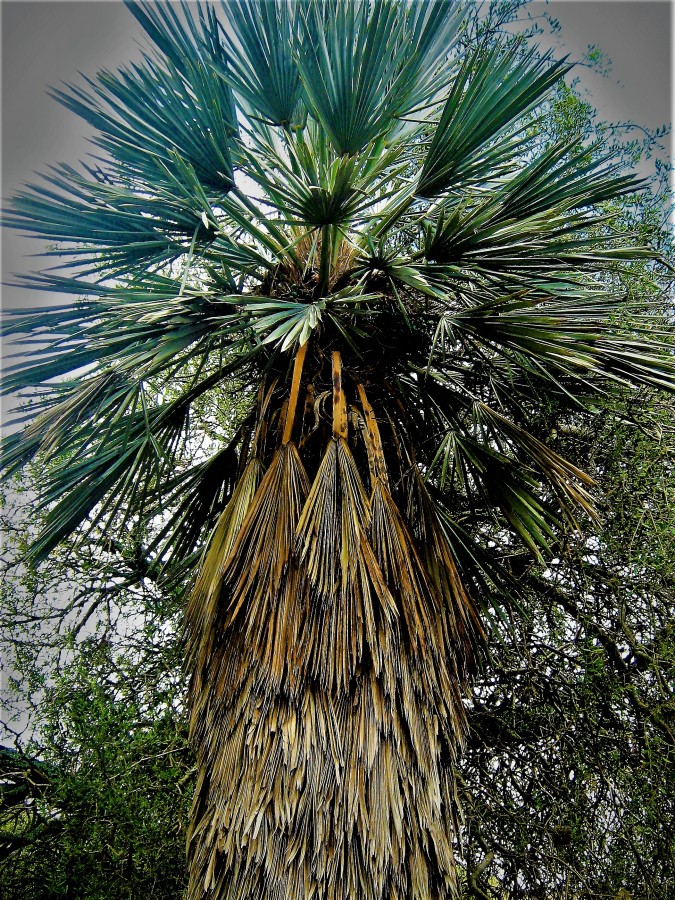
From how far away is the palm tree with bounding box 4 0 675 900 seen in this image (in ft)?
7.23

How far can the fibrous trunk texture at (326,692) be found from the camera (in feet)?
6.98

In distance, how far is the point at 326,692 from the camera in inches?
87.8

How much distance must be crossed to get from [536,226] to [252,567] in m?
1.62

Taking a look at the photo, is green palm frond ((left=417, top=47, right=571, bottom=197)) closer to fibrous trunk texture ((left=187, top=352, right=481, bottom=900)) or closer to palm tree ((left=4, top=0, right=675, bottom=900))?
palm tree ((left=4, top=0, right=675, bottom=900))

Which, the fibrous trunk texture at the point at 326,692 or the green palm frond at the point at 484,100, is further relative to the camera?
the green palm frond at the point at 484,100

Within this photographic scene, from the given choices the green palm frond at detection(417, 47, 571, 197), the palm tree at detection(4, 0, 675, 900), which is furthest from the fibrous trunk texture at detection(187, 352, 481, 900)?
the green palm frond at detection(417, 47, 571, 197)

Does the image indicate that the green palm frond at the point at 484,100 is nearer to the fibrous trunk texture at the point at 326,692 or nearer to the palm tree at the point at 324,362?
the palm tree at the point at 324,362

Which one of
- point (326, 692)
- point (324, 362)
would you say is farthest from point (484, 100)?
point (326, 692)

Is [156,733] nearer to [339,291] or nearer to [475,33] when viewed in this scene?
[339,291]

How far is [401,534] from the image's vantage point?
2453mm

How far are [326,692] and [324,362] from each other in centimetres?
135

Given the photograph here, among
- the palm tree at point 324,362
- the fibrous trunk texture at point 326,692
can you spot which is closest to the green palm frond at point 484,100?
the palm tree at point 324,362

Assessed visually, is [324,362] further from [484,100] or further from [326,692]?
[326,692]

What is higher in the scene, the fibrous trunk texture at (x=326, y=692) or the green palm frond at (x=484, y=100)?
the green palm frond at (x=484, y=100)
